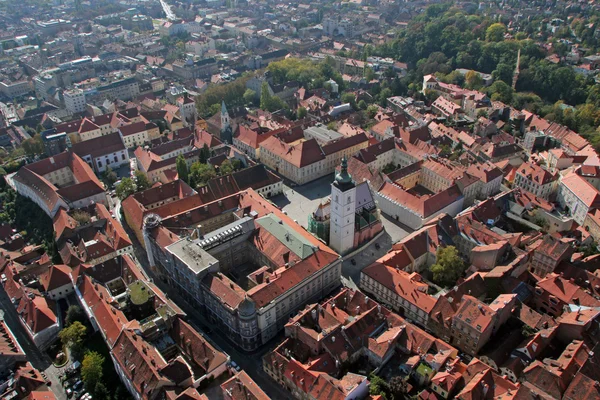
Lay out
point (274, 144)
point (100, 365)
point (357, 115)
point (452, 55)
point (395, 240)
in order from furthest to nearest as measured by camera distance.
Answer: point (452, 55) → point (357, 115) → point (274, 144) → point (395, 240) → point (100, 365)

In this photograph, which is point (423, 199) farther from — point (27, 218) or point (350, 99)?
point (27, 218)

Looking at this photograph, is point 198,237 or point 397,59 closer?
point 198,237

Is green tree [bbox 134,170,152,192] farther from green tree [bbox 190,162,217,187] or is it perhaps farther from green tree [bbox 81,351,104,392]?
green tree [bbox 81,351,104,392]

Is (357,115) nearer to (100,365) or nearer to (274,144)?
(274,144)

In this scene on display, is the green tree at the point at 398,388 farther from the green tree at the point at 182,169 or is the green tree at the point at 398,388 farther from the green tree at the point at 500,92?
the green tree at the point at 500,92

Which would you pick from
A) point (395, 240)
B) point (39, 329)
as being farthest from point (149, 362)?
point (395, 240)

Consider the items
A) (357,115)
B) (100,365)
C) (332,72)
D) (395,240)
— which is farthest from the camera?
(332,72)

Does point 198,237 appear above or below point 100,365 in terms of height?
above
